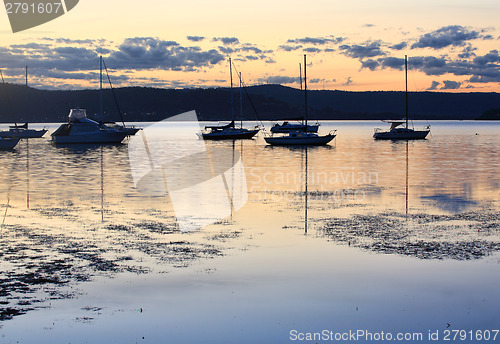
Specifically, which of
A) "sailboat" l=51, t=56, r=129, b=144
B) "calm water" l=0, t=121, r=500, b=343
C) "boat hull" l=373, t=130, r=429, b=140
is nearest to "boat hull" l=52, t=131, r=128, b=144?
"sailboat" l=51, t=56, r=129, b=144

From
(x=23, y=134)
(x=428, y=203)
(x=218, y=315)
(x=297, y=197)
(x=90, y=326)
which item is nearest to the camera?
(x=90, y=326)

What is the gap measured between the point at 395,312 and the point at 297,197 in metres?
14.3

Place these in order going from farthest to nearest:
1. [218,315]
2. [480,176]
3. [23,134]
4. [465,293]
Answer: [23,134] → [480,176] → [465,293] → [218,315]

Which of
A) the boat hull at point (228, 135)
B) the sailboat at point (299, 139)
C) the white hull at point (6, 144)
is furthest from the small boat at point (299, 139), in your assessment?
the white hull at point (6, 144)

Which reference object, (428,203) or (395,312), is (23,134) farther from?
(395,312)

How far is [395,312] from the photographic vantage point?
979 cm

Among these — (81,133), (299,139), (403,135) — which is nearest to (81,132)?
(81,133)

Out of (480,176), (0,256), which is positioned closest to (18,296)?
(0,256)

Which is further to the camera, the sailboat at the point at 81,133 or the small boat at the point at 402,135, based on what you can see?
the small boat at the point at 402,135

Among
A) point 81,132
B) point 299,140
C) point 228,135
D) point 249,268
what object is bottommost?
point 249,268

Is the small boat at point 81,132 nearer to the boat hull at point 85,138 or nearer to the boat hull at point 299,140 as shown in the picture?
the boat hull at point 85,138

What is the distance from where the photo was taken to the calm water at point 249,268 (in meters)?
9.28

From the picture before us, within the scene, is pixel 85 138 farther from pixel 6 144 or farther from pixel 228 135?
pixel 228 135

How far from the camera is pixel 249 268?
12453 millimetres
